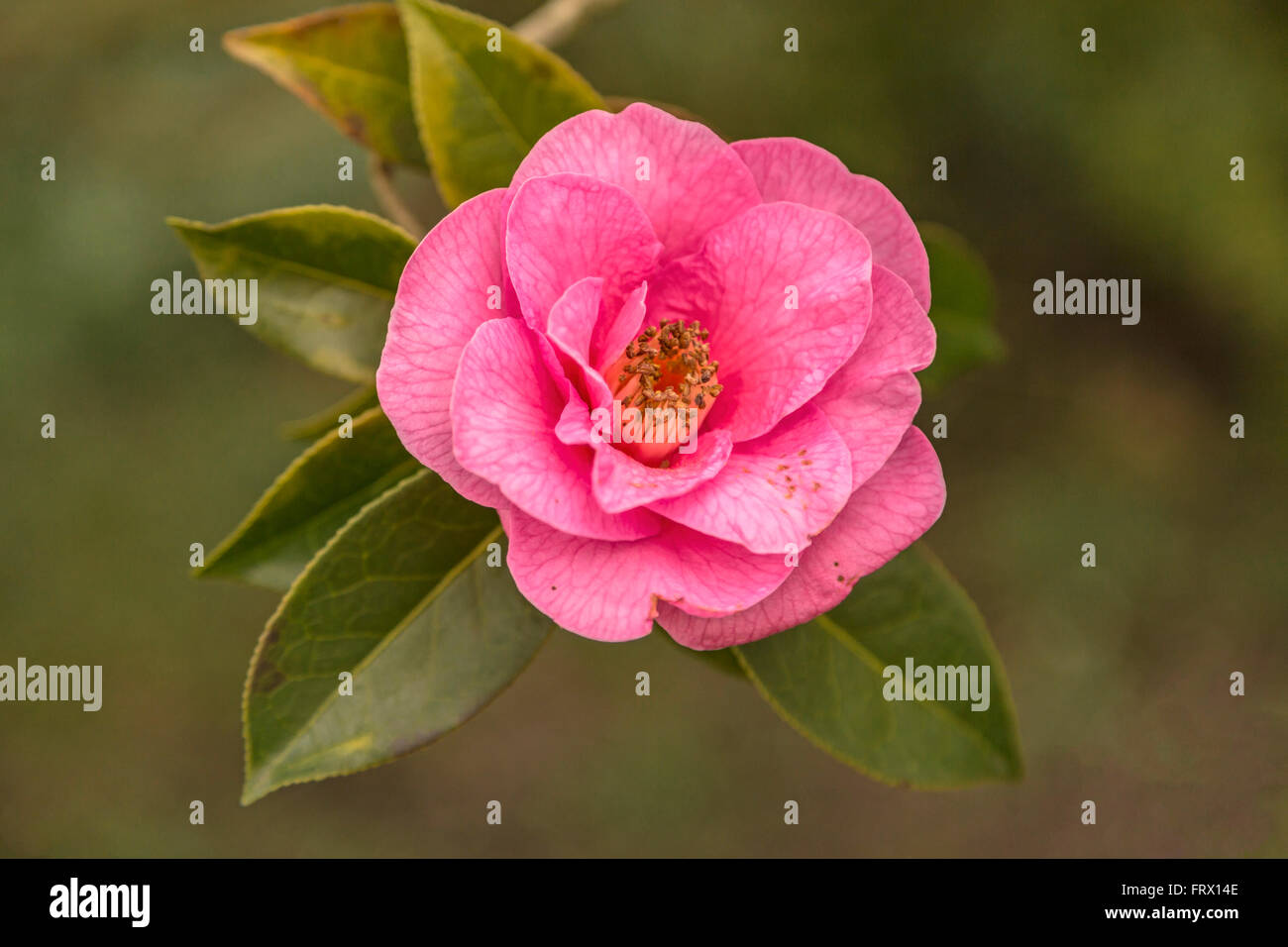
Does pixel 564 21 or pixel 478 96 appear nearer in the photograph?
pixel 478 96

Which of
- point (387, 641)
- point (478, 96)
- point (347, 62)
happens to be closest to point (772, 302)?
point (478, 96)

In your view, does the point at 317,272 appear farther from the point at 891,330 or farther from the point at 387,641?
the point at 891,330

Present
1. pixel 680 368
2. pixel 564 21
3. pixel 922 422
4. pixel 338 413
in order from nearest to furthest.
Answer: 1. pixel 680 368
2. pixel 338 413
3. pixel 564 21
4. pixel 922 422

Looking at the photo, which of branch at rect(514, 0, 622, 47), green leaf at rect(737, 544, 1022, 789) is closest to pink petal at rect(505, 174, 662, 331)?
green leaf at rect(737, 544, 1022, 789)

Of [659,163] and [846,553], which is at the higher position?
[659,163]

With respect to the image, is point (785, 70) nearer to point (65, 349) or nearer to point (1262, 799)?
point (65, 349)

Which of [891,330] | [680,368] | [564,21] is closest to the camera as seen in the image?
[891,330]

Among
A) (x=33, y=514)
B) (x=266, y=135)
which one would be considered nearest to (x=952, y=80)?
(x=266, y=135)
